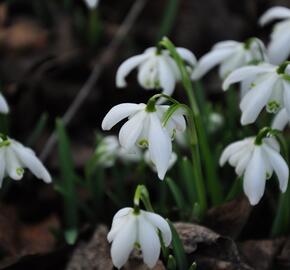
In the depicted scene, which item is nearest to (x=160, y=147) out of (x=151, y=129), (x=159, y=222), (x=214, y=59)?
(x=151, y=129)

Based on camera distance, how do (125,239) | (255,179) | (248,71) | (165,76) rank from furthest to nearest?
(165,76)
(248,71)
(255,179)
(125,239)

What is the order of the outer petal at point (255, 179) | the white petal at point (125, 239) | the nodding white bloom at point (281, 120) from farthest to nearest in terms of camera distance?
the nodding white bloom at point (281, 120) < the outer petal at point (255, 179) < the white petal at point (125, 239)

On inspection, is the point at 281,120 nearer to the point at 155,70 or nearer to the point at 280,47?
the point at 280,47

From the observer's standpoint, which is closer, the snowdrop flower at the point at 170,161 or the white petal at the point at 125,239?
the white petal at the point at 125,239

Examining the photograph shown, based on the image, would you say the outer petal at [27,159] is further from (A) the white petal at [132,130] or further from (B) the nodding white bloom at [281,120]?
(B) the nodding white bloom at [281,120]

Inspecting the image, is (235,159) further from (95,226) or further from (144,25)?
(144,25)

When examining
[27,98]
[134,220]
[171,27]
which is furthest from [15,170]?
[171,27]

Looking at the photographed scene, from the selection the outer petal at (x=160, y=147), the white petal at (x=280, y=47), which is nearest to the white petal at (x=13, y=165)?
the outer petal at (x=160, y=147)
